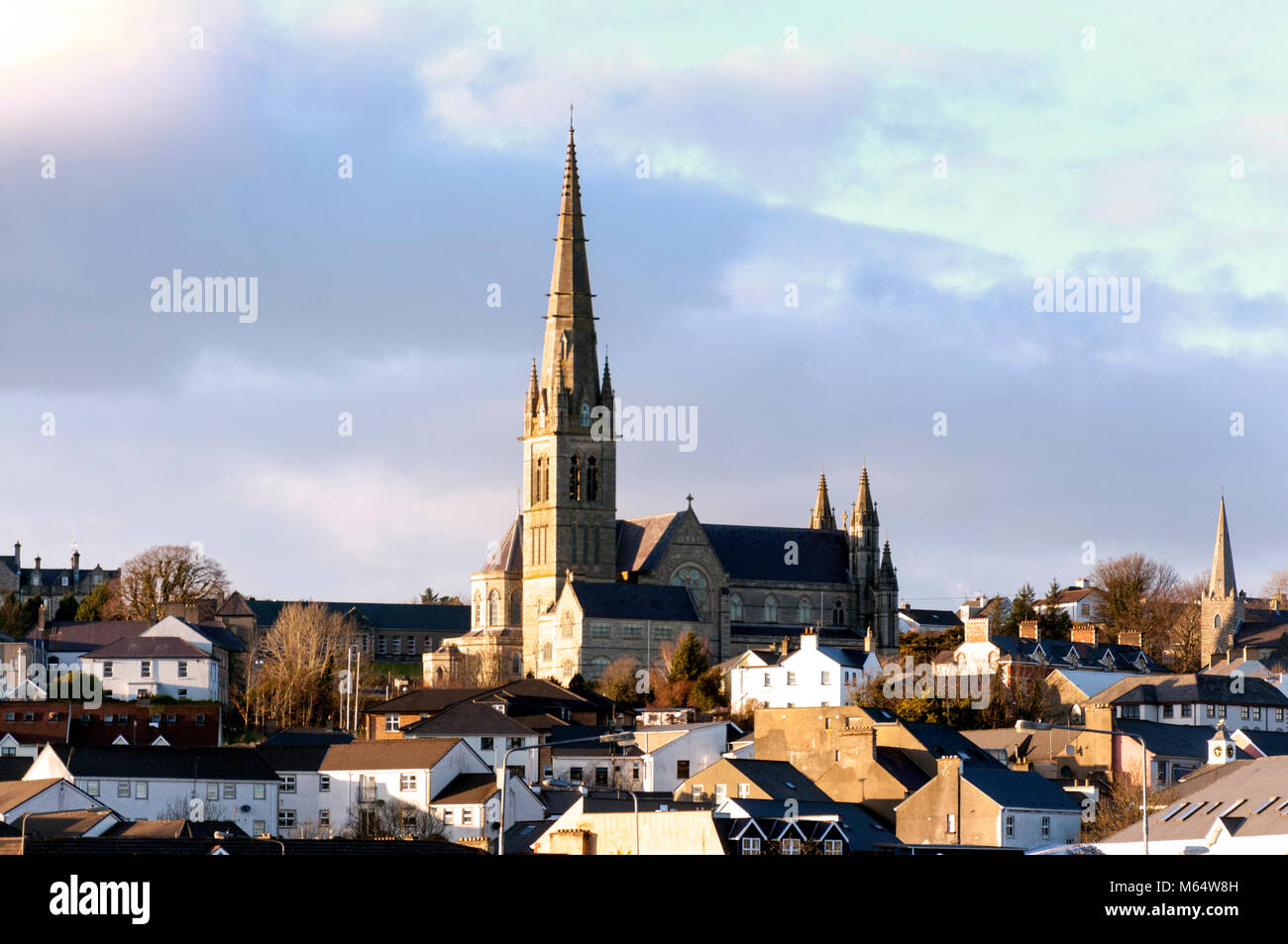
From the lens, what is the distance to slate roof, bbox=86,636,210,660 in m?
123

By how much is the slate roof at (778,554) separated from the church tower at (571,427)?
28.5 ft

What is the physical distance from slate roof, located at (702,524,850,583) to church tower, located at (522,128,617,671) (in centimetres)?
870

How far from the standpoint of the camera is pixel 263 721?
120 metres

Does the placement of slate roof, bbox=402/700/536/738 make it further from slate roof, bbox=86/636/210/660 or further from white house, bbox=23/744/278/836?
slate roof, bbox=86/636/210/660

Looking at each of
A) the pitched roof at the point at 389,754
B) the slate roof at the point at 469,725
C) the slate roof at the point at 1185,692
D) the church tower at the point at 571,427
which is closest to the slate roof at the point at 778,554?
the church tower at the point at 571,427

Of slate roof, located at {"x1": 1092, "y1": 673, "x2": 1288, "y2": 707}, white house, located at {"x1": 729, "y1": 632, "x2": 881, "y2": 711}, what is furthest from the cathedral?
slate roof, located at {"x1": 1092, "y1": 673, "x2": 1288, "y2": 707}

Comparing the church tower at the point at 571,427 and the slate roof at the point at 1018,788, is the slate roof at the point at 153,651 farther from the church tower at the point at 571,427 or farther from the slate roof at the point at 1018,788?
the slate roof at the point at 1018,788

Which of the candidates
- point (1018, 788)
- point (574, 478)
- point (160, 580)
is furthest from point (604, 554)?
point (1018, 788)

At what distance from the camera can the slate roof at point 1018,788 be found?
72.8 m

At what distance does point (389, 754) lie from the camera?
85812mm

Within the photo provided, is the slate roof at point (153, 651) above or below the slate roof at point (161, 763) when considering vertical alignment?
above

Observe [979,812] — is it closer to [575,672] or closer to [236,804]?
[236,804]


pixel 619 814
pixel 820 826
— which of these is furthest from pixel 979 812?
pixel 619 814
